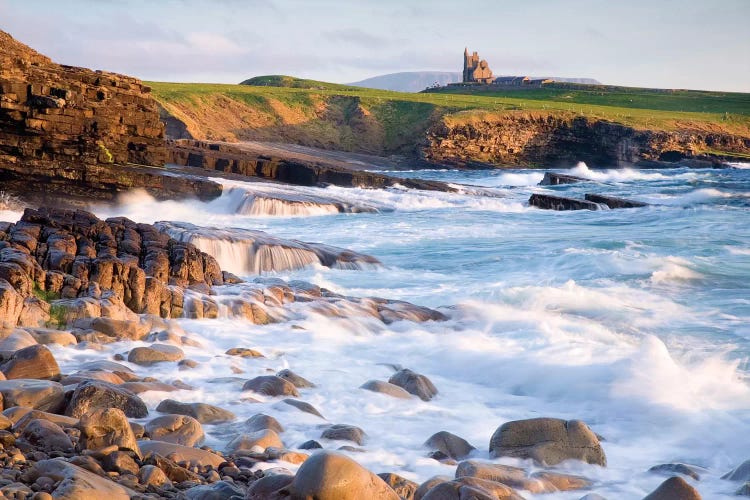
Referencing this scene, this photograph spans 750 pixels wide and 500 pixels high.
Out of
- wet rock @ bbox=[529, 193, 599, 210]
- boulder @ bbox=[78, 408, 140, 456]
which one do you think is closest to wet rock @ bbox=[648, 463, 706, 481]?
boulder @ bbox=[78, 408, 140, 456]

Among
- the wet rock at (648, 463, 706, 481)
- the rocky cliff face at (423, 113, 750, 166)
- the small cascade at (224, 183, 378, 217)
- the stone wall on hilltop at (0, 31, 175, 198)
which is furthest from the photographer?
the rocky cliff face at (423, 113, 750, 166)

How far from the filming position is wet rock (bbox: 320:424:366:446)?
20.0 feet

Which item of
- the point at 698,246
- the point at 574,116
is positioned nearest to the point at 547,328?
the point at 698,246

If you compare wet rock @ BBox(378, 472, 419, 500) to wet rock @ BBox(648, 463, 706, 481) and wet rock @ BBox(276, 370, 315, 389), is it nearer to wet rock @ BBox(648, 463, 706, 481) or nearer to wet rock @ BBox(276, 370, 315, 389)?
wet rock @ BBox(648, 463, 706, 481)

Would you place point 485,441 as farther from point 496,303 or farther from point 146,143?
point 146,143

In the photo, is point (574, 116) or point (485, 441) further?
point (574, 116)

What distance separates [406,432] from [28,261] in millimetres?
5657

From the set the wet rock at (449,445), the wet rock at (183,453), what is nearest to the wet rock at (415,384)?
the wet rock at (449,445)

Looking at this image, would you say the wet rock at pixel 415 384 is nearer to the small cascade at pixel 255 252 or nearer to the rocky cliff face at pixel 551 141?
the small cascade at pixel 255 252

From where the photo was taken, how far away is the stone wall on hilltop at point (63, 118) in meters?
22.2

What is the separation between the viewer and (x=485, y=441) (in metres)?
6.60

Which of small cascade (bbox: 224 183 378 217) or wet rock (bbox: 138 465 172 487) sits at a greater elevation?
wet rock (bbox: 138 465 172 487)

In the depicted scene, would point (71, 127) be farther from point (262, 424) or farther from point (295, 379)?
point (262, 424)

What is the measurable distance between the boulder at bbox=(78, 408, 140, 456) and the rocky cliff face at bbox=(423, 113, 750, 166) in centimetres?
6124
